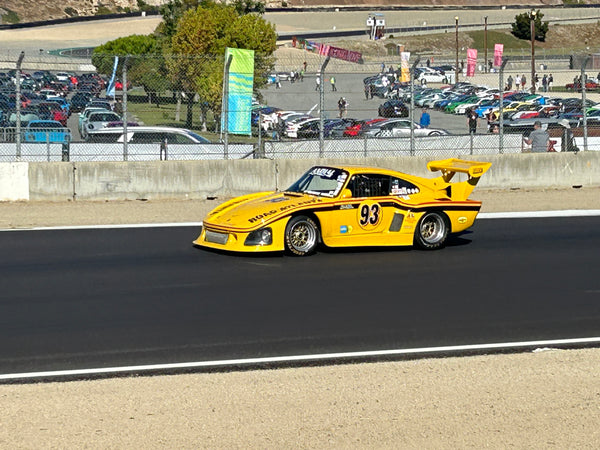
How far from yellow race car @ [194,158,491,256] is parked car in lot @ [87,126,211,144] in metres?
10.3

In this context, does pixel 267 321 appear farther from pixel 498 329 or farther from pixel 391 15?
pixel 391 15

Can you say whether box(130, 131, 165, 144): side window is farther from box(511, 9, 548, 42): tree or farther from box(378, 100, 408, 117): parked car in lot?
box(511, 9, 548, 42): tree

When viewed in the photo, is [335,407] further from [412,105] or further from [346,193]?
[412,105]

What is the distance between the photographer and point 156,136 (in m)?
26.0

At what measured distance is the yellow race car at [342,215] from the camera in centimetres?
1342

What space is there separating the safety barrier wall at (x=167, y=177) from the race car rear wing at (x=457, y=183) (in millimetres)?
5535

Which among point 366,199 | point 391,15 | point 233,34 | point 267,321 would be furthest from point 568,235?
point 391,15

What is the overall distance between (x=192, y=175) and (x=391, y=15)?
433 ft

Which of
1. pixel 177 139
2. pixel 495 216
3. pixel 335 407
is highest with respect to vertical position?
pixel 177 139

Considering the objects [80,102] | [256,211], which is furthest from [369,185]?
[80,102]

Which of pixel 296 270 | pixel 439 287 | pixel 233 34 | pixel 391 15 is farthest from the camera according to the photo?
pixel 391 15

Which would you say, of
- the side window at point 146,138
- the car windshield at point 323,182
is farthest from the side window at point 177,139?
the car windshield at point 323,182

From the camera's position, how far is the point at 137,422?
23.7 ft

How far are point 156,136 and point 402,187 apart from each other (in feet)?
42.1
